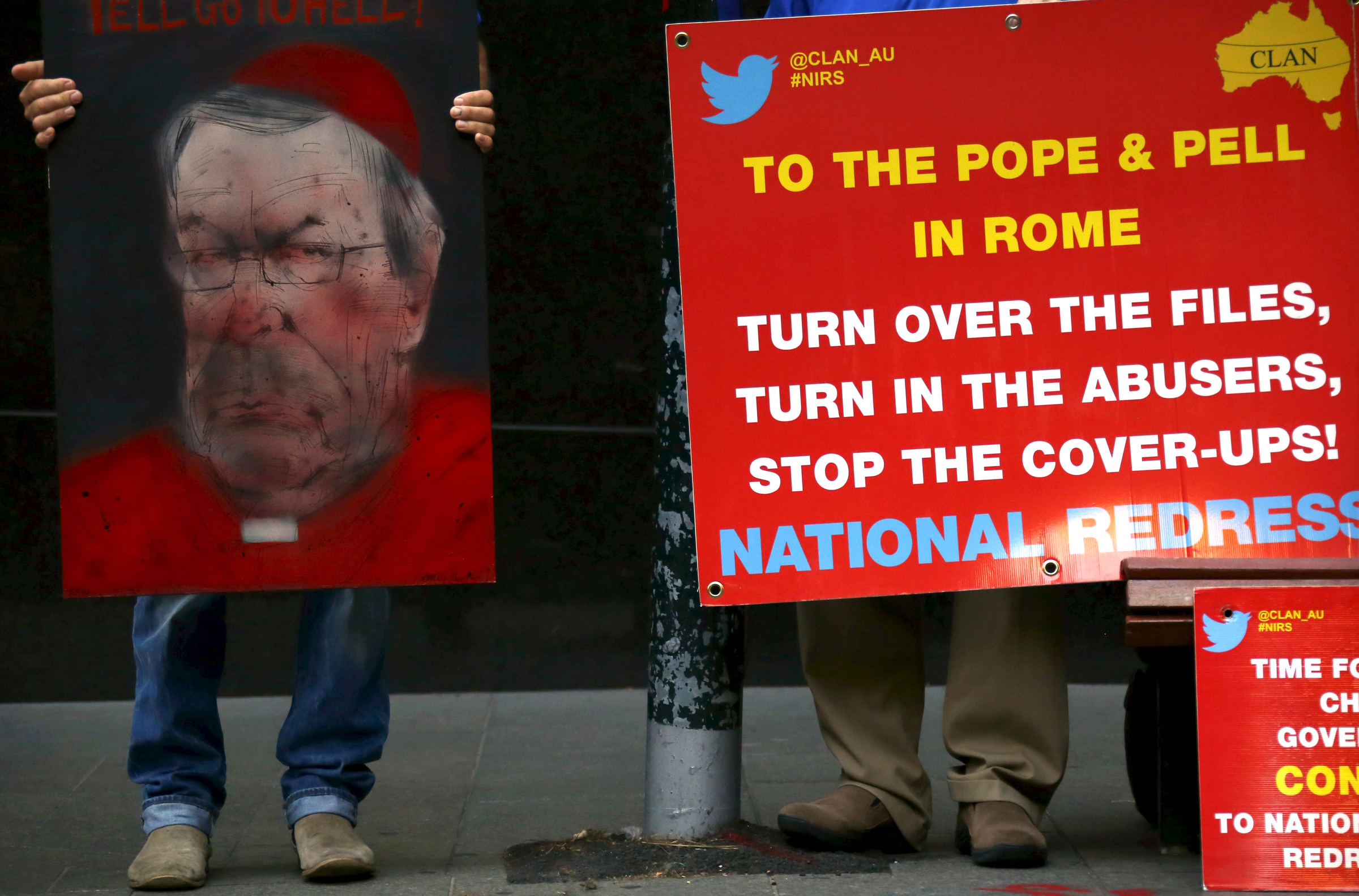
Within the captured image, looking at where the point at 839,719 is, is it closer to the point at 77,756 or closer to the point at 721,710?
the point at 721,710

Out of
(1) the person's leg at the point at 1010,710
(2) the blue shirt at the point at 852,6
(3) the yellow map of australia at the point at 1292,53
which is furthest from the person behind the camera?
(2) the blue shirt at the point at 852,6

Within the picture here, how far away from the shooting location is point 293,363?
3.01m

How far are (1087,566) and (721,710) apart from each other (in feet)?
2.58

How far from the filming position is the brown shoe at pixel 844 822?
3.08 m

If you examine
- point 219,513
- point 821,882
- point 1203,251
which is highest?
point 1203,251

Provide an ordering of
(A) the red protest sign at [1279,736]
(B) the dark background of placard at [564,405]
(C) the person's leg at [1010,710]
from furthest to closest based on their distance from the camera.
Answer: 1. (B) the dark background of placard at [564,405]
2. (C) the person's leg at [1010,710]
3. (A) the red protest sign at [1279,736]

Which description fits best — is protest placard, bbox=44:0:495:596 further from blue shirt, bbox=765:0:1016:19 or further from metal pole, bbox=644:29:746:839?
blue shirt, bbox=765:0:1016:19

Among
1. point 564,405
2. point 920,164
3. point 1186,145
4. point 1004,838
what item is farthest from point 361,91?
point 564,405

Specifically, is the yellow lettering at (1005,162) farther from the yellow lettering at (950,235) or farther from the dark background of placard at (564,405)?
the dark background of placard at (564,405)

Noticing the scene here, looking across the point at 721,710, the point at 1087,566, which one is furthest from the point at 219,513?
the point at 1087,566

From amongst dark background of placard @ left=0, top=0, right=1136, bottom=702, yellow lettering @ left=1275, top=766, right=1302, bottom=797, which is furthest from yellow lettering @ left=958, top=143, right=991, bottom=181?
dark background of placard @ left=0, top=0, right=1136, bottom=702

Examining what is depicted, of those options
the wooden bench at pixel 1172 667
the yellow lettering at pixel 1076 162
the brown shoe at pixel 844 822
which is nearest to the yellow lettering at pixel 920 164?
the yellow lettering at pixel 1076 162

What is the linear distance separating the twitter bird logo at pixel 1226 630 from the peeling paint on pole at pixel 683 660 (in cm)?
92

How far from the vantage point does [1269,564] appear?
9.31 feet
